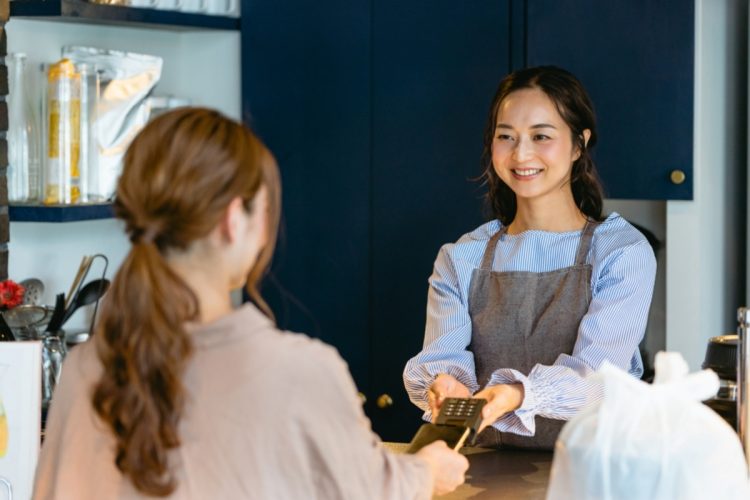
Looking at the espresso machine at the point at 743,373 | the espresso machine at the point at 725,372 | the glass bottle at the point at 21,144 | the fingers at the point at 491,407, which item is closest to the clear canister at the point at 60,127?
the glass bottle at the point at 21,144

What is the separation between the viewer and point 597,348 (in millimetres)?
1966

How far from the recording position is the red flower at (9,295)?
7.13 feet

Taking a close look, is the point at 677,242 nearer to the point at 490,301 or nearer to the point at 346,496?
the point at 490,301

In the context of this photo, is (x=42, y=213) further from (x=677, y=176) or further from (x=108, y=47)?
(x=677, y=176)

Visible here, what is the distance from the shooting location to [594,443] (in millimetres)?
1275

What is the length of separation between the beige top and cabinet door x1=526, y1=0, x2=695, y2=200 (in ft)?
5.19

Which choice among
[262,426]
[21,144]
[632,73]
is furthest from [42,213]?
[262,426]

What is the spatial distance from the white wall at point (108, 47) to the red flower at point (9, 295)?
1.40ft

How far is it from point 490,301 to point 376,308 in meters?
0.80

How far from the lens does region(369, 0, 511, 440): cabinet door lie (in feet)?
9.01

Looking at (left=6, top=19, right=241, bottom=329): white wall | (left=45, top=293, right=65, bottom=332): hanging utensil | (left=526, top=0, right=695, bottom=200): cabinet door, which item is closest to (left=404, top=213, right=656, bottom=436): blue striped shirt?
(left=526, top=0, right=695, bottom=200): cabinet door

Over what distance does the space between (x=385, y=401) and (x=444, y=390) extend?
96cm

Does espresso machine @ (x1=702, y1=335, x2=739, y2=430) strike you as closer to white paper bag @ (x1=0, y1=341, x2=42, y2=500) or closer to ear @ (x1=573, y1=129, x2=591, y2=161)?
ear @ (x1=573, y1=129, x2=591, y2=161)

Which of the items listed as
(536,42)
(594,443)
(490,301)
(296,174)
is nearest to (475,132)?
(536,42)
